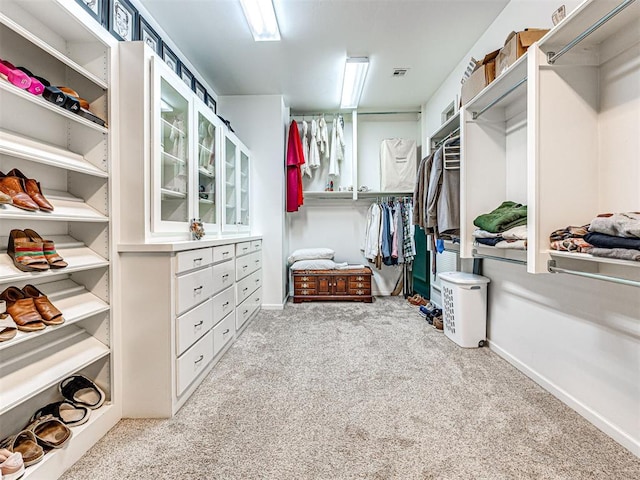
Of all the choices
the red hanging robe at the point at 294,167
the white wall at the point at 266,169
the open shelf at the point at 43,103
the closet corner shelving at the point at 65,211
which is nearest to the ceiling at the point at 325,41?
the white wall at the point at 266,169

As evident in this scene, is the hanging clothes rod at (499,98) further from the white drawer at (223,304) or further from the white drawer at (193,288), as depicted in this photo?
the white drawer at (223,304)

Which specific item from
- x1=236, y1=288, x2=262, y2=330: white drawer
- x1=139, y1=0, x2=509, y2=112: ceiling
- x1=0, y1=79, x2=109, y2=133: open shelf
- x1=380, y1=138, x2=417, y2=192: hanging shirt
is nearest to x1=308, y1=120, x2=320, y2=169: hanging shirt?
x1=139, y1=0, x2=509, y2=112: ceiling

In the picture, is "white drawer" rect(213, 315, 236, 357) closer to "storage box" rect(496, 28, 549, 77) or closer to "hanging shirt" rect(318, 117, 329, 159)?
"storage box" rect(496, 28, 549, 77)

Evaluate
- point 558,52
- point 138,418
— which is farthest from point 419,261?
point 138,418

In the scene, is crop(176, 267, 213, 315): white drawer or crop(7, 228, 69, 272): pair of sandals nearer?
crop(7, 228, 69, 272): pair of sandals

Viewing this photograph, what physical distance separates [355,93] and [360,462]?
364 cm

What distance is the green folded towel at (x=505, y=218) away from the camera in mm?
1843

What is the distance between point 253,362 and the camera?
2.33 meters

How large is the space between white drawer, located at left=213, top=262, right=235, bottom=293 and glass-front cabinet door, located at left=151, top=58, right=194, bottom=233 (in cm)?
39

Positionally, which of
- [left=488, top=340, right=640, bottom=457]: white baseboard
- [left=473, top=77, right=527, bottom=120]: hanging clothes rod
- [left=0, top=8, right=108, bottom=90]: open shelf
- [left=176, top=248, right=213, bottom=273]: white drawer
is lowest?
[left=488, top=340, right=640, bottom=457]: white baseboard

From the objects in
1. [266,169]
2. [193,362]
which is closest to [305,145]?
[266,169]

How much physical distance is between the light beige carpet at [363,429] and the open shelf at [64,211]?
1.04 meters

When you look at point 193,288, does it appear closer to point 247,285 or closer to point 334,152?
point 247,285

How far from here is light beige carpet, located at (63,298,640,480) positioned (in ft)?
4.17
